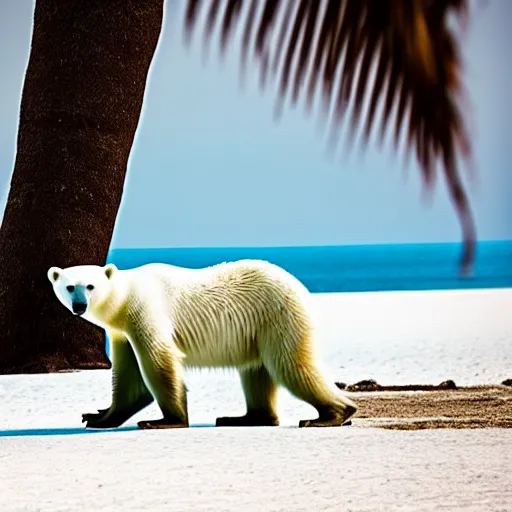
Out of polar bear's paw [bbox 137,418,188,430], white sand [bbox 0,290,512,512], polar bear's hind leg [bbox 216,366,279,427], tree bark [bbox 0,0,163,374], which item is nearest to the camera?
white sand [bbox 0,290,512,512]

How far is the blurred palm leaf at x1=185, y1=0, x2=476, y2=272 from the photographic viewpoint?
40 cm

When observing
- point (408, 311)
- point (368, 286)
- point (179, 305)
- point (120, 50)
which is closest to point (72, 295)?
point (179, 305)

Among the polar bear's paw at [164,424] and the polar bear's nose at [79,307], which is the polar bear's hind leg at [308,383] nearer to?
the polar bear's paw at [164,424]

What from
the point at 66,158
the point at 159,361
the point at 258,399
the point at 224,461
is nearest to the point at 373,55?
the point at 224,461

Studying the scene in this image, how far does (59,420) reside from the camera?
396 cm

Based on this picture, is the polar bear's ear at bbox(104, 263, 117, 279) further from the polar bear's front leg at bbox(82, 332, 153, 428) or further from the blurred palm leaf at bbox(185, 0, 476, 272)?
the blurred palm leaf at bbox(185, 0, 476, 272)

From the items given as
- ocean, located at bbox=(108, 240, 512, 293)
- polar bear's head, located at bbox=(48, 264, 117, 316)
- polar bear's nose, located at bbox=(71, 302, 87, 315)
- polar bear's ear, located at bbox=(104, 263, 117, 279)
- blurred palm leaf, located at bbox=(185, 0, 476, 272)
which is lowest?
ocean, located at bbox=(108, 240, 512, 293)

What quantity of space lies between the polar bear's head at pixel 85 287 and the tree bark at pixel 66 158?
6.44 ft

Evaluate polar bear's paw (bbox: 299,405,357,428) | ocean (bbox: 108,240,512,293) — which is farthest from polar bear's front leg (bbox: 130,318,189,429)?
ocean (bbox: 108,240,512,293)

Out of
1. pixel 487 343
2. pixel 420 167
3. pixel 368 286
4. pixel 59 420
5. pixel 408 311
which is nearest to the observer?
pixel 420 167

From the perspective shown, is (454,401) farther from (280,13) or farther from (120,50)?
(280,13)

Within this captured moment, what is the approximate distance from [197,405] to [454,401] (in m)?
1.03

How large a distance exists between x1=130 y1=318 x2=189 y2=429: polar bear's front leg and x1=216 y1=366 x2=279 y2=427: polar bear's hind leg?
269mm

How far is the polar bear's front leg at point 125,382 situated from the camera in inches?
134
